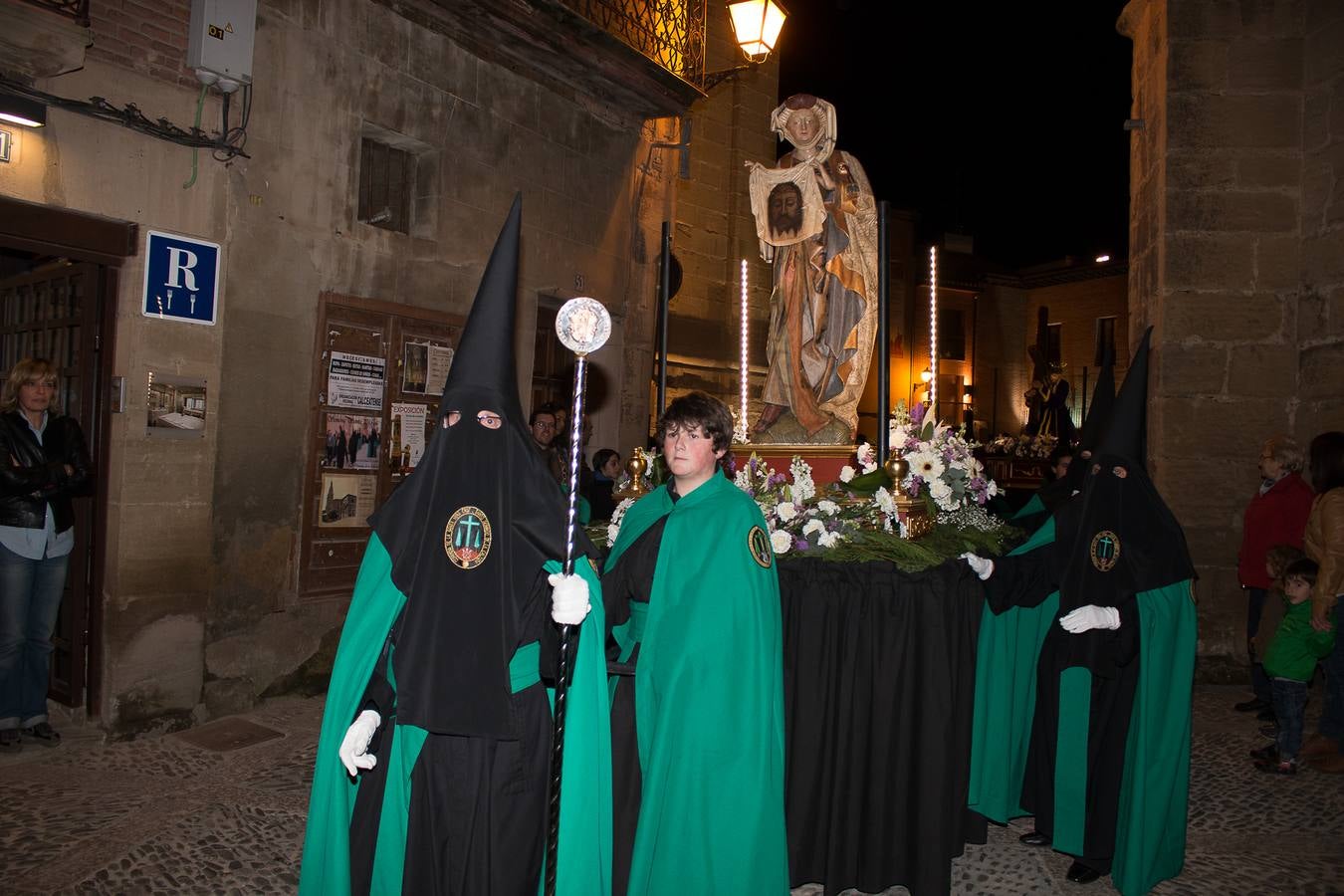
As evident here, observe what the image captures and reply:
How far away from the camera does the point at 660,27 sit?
390 inches

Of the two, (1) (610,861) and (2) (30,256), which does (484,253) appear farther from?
(1) (610,861)

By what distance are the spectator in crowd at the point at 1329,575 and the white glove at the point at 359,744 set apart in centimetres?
529

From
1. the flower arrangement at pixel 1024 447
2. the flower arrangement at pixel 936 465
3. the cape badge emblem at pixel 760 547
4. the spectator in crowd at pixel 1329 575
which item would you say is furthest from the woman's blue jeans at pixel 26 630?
the flower arrangement at pixel 1024 447

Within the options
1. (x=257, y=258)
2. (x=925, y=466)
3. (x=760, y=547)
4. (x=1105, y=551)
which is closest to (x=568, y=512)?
(x=760, y=547)

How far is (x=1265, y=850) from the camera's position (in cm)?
444

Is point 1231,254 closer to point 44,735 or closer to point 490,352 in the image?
point 490,352

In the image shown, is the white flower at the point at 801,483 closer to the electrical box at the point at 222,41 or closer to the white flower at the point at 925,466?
the white flower at the point at 925,466

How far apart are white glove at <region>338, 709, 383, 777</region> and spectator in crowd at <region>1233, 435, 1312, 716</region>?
6.06 meters

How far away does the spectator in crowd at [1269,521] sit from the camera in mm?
6430

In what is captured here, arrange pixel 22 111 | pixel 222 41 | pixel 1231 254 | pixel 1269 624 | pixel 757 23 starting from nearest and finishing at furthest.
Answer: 1. pixel 22 111
2. pixel 222 41
3. pixel 1269 624
4. pixel 1231 254
5. pixel 757 23

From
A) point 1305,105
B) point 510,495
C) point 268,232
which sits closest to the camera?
point 510,495

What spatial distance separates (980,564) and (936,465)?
653 mm

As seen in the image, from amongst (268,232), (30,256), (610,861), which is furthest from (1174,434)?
(30,256)

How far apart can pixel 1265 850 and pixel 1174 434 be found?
4.17 m
